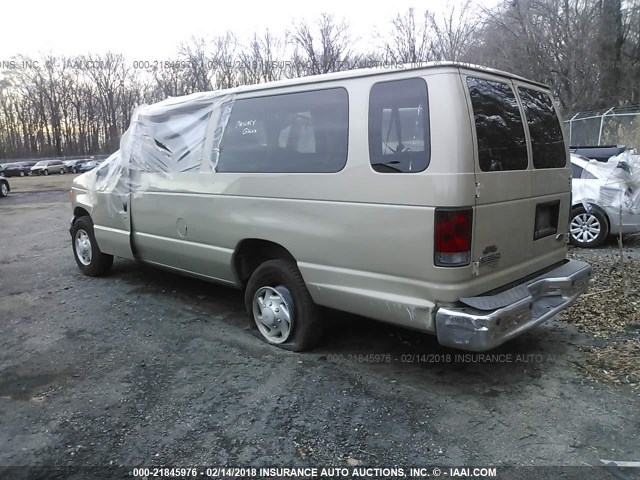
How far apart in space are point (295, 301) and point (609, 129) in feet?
57.2

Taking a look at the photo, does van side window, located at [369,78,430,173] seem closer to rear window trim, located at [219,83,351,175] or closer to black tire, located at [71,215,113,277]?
rear window trim, located at [219,83,351,175]

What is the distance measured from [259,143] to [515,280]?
2352mm

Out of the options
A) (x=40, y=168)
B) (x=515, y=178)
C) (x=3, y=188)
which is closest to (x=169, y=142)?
(x=515, y=178)

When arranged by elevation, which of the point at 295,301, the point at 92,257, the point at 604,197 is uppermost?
the point at 604,197

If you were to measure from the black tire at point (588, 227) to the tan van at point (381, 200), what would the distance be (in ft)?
13.4

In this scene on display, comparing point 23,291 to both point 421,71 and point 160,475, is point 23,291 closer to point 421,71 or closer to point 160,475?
point 160,475

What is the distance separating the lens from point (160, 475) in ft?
8.87

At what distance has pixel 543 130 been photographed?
4.07m

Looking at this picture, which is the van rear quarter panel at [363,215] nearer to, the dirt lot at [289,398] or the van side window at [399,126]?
the van side window at [399,126]

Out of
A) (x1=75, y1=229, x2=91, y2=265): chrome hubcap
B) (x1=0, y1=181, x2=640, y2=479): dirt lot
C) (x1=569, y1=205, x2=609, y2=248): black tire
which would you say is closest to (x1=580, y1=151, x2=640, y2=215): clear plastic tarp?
(x1=569, y1=205, x2=609, y2=248): black tire

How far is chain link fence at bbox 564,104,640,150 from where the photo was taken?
52.8 feet

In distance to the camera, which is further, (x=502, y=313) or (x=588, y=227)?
(x=588, y=227)

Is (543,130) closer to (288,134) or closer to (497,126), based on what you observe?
(497,126)

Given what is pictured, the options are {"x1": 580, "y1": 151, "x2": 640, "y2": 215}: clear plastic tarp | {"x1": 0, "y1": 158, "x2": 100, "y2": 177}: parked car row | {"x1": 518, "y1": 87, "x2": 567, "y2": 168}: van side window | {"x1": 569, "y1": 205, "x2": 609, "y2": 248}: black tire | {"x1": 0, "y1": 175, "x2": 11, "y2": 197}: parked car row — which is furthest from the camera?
{"x1": 0, "y1": 158, "x2": 100, "y2": 177}: parked car row
